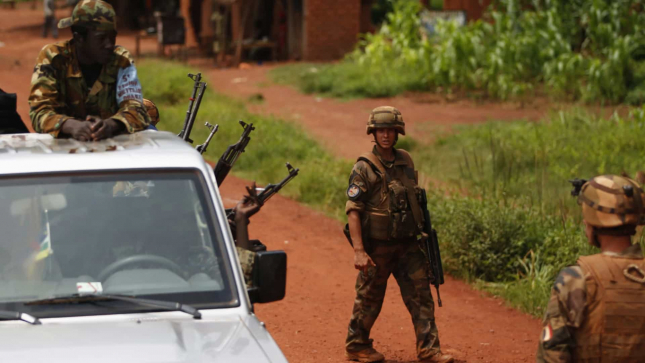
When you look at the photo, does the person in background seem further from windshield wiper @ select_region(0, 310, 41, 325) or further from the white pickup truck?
windshield wiper @ select_region(0, 310, 41, 325)

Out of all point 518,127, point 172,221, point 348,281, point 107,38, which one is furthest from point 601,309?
point 518,127

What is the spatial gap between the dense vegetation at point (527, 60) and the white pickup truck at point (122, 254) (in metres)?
13.7

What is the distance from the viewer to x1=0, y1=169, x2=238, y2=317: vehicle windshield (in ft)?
11.0

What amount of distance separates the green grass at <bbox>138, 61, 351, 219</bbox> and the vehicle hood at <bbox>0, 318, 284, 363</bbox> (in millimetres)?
7312

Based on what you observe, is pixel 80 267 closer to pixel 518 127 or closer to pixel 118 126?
pixel 118 126

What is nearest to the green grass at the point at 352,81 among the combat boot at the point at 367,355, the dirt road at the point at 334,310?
the dirt road at the point at 334,310

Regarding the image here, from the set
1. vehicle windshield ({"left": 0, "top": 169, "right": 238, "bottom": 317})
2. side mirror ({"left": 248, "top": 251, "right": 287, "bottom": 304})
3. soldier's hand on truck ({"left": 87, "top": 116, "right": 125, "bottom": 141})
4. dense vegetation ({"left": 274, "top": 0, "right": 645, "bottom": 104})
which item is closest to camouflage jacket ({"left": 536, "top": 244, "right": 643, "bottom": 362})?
side mirror ({"left": 248, "top": 251, "right": 287, "bottom": 304})

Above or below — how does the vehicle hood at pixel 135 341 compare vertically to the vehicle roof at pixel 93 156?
below

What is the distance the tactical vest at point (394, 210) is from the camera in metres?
5.43

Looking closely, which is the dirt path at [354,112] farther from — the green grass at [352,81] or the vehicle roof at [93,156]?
the vehicle roof at [93,156]

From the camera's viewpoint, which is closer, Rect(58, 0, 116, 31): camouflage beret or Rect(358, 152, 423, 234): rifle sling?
Rect(58, 0, 116, 31): camouflage beret

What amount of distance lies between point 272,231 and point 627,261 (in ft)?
22.0

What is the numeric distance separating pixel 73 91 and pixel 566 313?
2.72m

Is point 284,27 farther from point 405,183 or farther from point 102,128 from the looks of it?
point 102,128
